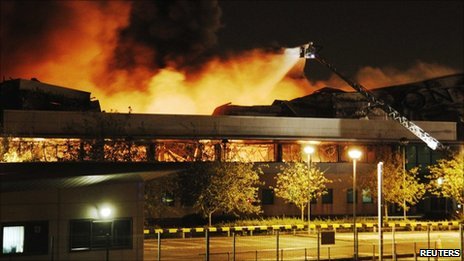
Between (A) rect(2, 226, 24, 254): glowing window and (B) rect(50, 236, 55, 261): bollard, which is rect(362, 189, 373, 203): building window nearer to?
(B) rect(50, 236, 55, 261): bollard

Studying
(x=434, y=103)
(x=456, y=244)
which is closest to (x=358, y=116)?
(x=456, y=244)

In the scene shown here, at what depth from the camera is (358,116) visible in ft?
314

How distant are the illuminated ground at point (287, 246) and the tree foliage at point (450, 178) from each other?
1132 cm

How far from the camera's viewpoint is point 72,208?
26797 millimetres

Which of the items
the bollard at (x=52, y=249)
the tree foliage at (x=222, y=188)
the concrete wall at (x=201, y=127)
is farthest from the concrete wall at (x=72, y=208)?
the concrete wall at (x=201, y=127)

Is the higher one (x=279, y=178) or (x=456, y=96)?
(x=456, y=96)

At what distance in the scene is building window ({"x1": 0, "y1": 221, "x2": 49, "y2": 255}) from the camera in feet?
84.7

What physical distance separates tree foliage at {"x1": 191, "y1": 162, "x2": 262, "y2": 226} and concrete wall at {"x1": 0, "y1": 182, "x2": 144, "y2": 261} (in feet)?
102

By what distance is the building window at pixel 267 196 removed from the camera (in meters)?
72.5

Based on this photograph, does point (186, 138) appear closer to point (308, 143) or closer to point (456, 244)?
point (308, 143)

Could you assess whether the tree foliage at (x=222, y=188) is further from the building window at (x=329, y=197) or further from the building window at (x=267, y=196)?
the building window at (x=329, y=197)

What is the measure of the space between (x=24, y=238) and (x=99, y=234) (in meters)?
2.70

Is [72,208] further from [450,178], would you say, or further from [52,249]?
[450,178]

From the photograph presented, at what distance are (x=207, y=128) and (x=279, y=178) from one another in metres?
10.3
